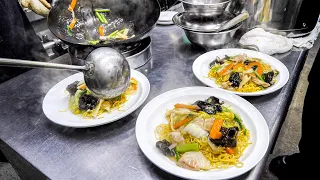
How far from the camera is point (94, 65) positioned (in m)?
1.67

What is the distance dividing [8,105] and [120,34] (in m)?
1.21

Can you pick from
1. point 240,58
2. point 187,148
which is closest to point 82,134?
point 187,148

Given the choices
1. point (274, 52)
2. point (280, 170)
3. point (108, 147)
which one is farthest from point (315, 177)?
point (108, 147)

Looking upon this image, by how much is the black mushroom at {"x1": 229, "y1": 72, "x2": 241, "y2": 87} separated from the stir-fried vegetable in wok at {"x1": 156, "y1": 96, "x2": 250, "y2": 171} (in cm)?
36

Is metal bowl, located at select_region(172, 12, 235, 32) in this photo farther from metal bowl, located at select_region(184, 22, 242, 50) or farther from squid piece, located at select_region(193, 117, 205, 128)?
squid piece, located at select_region(193, 117, 205, 128)

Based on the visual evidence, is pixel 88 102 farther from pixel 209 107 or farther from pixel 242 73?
pixel 242 73

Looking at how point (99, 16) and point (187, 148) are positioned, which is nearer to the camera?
point (187, 148)

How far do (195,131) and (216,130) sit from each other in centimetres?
12

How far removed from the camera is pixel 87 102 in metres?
1.78

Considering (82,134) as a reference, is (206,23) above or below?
above

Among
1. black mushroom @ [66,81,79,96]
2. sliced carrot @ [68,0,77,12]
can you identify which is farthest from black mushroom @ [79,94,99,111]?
sliced carrot @ [68,0,77,12]

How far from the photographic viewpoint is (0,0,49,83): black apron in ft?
8.21

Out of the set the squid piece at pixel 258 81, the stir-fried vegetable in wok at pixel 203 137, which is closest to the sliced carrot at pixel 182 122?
the stir-fried vegetable in wok at pixel 203 137

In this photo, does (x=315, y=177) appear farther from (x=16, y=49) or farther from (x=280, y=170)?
(x=16, y=49)
